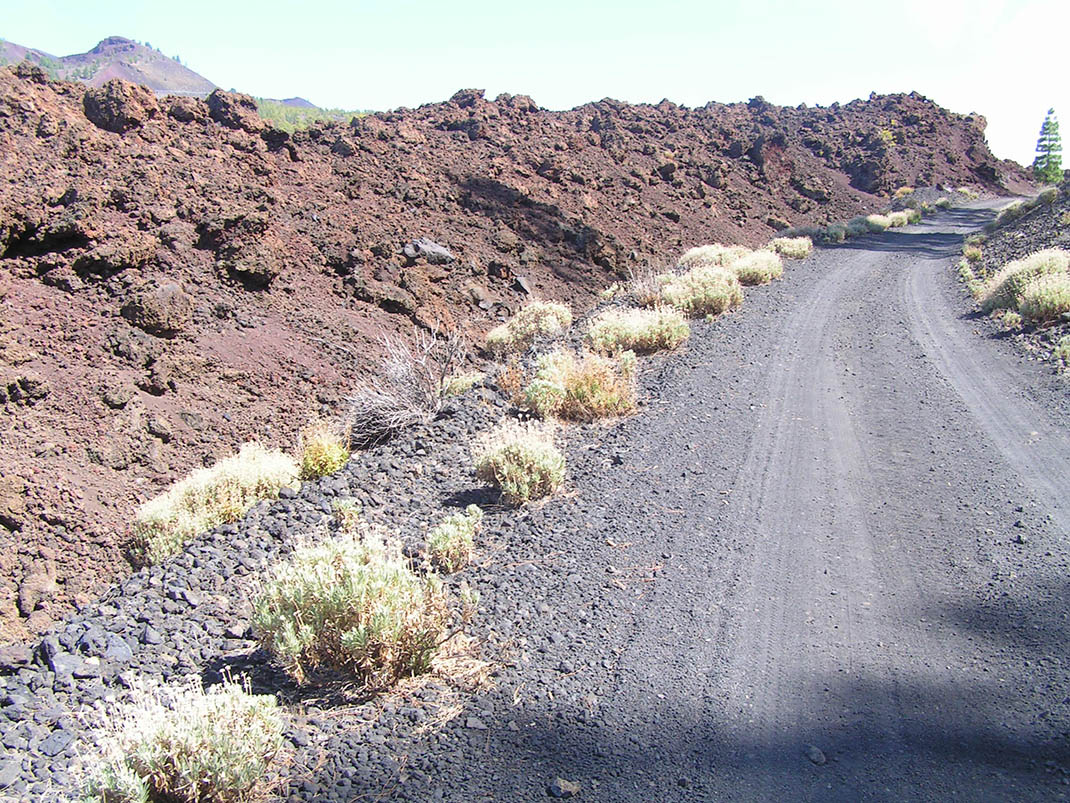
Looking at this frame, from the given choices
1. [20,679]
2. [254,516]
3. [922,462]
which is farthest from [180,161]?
[922,462]

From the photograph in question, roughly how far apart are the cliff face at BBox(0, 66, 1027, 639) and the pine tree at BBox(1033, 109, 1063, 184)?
41.2 meters

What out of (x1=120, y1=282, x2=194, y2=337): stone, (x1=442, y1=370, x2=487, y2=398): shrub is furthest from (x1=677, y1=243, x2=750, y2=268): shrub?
(x1=120, y1=282, x2=194, y2=337): stone

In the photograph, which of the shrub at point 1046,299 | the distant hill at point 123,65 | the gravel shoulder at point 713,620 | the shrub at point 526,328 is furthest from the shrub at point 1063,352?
the distant hill at point 123,65

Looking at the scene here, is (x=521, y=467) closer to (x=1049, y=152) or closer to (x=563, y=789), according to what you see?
(x=563, y=789)

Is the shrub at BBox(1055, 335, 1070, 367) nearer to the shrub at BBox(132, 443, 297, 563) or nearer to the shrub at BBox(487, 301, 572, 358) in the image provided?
the shrub at BBox(487, 301, 572, 358)

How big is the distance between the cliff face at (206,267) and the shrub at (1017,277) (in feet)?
23.1

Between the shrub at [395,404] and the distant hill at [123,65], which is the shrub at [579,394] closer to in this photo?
the shrub at [395,404]

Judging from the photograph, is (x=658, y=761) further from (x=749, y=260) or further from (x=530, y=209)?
(x=530, y=209)

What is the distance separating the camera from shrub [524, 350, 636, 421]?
6695mm

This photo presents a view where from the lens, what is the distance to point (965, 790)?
2.29m

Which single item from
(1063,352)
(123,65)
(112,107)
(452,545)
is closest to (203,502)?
(452,545)

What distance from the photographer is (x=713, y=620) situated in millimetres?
3498

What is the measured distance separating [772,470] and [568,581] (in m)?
2.13

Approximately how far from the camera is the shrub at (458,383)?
769 cm
